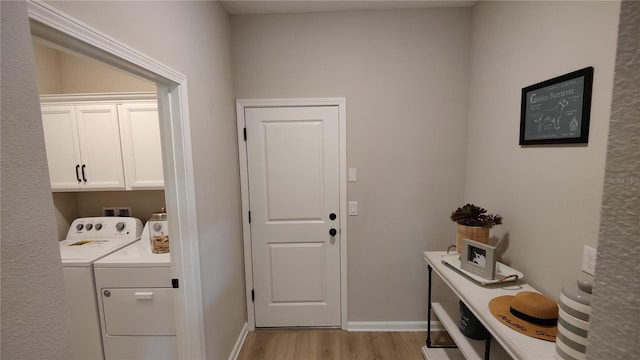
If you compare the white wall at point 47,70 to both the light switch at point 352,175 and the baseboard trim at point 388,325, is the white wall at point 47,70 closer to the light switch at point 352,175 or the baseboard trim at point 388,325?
the light switch at point 352,175

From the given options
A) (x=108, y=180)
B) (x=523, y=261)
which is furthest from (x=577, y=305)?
(x=108, y=180)

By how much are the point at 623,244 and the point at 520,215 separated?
5.02ft

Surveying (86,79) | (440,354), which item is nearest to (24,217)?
(440,354)

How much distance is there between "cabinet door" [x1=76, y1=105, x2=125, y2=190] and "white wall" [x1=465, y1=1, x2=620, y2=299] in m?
2.90

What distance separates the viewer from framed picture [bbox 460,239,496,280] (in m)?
1.47

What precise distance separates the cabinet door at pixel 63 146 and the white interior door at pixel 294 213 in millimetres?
1399

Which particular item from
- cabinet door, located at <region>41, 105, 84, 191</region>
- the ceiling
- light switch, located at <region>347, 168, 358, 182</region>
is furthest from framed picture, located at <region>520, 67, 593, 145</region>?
cabinet door, located at <region>41, 105, 84, 191</region>

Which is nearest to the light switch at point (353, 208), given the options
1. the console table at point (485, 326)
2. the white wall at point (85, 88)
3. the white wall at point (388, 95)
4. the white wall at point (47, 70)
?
the white wall at point (388, 95)

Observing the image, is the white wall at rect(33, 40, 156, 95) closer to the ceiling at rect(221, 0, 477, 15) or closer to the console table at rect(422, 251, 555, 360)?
the ceiling at rect(221, 0, 477, 15)

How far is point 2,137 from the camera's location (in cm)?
51

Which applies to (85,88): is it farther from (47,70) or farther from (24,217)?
(24,217)

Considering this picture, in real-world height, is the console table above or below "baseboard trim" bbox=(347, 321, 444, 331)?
above

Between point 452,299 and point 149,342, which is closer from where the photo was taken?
point 149,342

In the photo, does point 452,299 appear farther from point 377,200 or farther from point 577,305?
point 577,305
